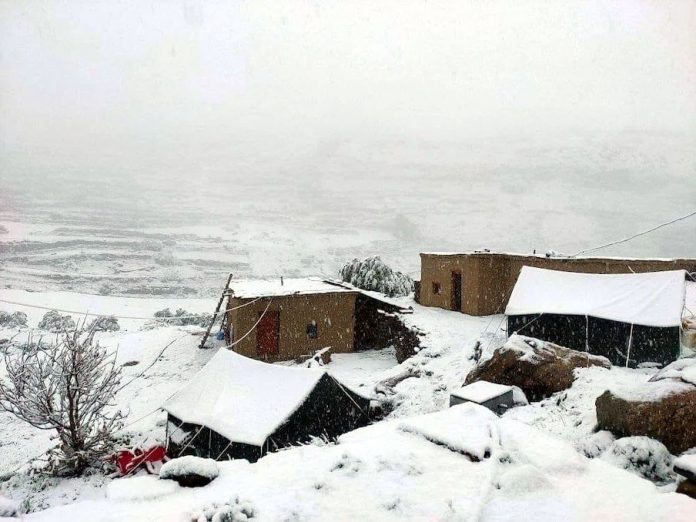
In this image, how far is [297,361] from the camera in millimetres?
19828

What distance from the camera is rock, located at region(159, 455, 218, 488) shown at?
403 centimetres

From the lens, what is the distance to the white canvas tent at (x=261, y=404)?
32.5ft

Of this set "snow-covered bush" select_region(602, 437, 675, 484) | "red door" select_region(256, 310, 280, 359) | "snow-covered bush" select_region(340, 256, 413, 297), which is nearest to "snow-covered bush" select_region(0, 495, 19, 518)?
"snow-covered bush" select_region(602, 437, 675, 484)

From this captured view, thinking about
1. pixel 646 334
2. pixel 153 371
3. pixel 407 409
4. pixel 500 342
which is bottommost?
pixel 153 371

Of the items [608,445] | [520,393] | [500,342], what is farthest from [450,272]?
[608,445]

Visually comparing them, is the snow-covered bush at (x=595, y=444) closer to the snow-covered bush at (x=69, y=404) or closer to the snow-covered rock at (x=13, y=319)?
the snow-covered bush at (x=69, y=404)

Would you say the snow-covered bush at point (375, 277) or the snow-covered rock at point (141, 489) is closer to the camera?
the snow-covered rock at point (141, 489)

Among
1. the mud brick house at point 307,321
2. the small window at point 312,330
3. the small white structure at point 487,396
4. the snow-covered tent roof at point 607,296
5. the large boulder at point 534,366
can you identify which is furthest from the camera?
the small window at point 312,330

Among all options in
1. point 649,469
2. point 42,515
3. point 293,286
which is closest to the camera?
point 42,515

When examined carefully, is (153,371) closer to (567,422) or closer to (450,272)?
(450,272)

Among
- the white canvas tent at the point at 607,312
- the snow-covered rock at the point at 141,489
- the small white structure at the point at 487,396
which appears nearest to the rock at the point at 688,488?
the snow-covered rock at the point at 141,489

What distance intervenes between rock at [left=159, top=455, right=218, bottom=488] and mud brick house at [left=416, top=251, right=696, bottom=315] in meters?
19.8

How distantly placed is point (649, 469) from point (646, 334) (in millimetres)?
10354

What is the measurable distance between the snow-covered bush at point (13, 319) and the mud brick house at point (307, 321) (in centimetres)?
1926
